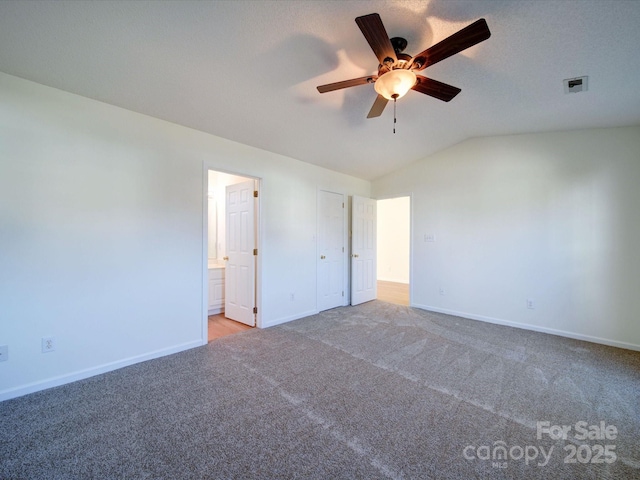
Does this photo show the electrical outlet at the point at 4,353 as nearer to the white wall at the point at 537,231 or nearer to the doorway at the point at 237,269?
the doorway at the point at 237,269

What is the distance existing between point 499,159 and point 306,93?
3108 mm

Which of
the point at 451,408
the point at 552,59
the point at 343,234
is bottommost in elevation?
the point at 451,408

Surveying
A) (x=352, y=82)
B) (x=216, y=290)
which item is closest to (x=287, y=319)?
(x=216, y=290)

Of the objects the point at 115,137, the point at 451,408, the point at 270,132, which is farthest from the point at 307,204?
the point at 451,408

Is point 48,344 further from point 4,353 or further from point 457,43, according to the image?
point 457,43

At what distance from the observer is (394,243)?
7.88 m

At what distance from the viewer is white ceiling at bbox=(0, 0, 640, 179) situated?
1.75 m

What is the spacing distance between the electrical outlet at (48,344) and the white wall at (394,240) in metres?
7.00

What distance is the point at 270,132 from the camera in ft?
11.0

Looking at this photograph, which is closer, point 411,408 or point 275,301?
point 411,408

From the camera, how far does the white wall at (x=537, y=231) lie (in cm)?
321

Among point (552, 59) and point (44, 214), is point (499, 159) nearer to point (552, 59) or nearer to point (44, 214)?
point (552, 59)

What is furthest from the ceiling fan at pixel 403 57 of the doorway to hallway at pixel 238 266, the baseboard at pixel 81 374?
the baseboard at pixel 81 374

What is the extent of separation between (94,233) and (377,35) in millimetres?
2816
